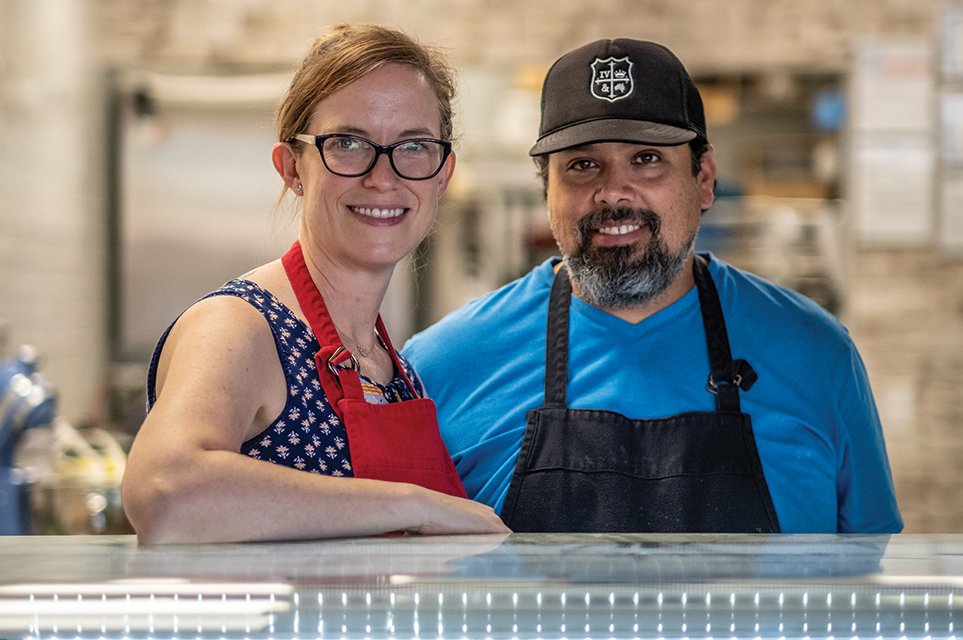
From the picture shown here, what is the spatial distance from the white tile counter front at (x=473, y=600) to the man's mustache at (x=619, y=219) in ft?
2.93

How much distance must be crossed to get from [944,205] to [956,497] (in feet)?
3.73

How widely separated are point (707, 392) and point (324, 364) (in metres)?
→ 0.69

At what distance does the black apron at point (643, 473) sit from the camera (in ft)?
5.59

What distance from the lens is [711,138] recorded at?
173 inches

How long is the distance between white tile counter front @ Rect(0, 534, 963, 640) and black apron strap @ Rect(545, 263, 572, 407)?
80 cm

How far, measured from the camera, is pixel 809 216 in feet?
14.3

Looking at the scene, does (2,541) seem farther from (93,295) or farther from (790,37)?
(790,37)

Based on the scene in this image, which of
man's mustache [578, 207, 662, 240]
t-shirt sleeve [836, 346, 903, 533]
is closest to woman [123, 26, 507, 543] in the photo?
man's mustache [578, 207, 662, 240]

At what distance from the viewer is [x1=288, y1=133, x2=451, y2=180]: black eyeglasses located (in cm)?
141

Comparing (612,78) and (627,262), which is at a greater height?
(612,78)

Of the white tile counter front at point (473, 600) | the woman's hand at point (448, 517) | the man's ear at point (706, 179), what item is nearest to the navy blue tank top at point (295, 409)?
the woman's hand at point (448, 517)

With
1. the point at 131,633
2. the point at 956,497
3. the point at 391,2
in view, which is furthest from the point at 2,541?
the point at 956,497

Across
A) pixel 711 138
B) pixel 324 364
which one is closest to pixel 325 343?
pixel 324 364

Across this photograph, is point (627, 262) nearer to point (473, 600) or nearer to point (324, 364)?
point (324, 364)
